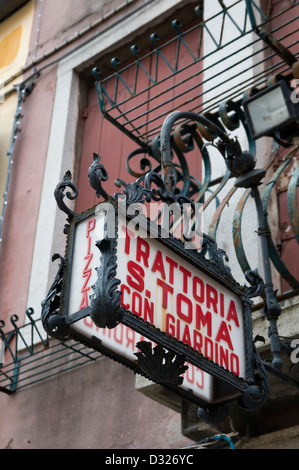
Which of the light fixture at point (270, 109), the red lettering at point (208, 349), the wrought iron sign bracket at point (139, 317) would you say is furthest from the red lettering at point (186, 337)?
the light fixture at point (270, 109)

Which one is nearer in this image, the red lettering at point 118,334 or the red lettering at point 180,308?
the red lettering at point 180,308

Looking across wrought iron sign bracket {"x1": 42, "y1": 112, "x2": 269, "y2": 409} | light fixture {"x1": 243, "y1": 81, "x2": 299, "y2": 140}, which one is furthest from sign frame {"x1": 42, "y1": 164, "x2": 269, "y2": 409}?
light fixture {"x1": 243, "y1": 81, "x2": 299, "y2": 140}

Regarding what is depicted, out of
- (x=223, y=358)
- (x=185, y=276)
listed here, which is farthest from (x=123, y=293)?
(x=223, y=358)

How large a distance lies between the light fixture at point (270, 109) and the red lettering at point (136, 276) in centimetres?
199

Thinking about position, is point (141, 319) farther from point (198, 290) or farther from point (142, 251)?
point (198, 290)

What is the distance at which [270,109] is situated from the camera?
5.90 meters

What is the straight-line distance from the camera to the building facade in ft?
19.3

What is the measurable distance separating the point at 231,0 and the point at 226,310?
4.76 m

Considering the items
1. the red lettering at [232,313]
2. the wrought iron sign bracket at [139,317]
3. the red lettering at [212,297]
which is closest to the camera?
the wrought iron sign bracket at [139,317]

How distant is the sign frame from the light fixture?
47.1 inches

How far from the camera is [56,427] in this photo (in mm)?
7566

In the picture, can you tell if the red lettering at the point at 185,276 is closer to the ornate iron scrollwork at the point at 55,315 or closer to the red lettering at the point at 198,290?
the red lettering at the point at 198,290

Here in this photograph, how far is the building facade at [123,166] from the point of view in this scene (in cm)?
587
